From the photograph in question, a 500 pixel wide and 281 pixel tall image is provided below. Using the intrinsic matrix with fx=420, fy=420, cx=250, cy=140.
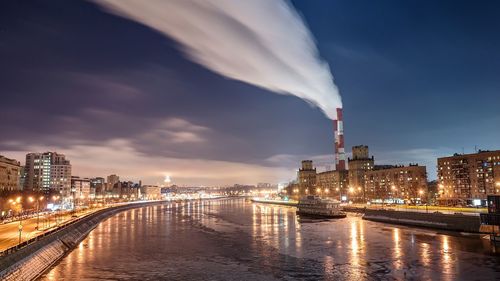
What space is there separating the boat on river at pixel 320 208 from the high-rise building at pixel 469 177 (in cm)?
4328

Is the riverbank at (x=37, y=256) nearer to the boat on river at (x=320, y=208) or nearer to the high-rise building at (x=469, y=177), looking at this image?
the boat on river at (x=320, y=208)

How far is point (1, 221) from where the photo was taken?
9931 cm

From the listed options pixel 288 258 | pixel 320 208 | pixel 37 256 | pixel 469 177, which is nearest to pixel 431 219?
pixel 288 258

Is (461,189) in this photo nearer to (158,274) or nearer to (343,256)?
(343,256)

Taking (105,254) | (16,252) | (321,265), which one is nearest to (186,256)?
(105,254)

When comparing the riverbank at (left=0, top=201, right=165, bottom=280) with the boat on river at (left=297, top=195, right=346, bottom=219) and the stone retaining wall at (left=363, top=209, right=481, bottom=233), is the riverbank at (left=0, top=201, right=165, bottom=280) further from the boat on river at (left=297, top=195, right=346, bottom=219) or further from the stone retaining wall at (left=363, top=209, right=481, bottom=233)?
the boat on river at (left=297, top=195, right=346, bottom=219)

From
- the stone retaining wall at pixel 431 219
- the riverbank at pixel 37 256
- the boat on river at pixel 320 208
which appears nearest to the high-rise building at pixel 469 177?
the boat on river at pixel 320 208

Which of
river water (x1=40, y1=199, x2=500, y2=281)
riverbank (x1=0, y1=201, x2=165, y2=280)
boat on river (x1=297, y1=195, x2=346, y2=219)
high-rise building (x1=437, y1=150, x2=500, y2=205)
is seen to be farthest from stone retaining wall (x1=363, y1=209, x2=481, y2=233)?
riverbank (x1=0, y1=201, x2=165, y2=280)

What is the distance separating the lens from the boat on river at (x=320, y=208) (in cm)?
14862

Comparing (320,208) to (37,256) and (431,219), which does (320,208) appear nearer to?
(431,219)

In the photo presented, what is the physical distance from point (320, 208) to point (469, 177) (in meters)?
76.2

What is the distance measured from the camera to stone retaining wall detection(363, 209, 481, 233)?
83688 millimetres

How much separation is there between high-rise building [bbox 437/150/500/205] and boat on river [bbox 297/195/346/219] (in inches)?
1704

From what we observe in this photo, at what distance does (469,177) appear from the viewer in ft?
604
